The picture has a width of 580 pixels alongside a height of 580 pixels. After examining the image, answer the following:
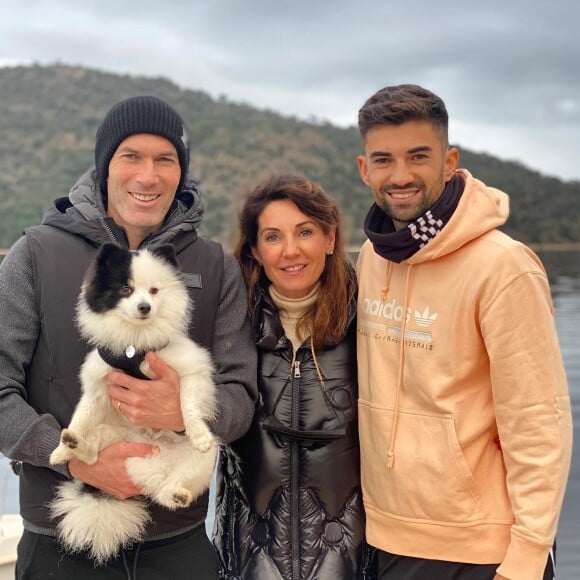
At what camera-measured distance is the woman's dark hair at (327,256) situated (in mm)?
2998

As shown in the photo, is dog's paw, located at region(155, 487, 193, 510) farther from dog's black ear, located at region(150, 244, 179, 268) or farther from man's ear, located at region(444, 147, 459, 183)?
man's ear, located at region(444, 147, 459, 183)

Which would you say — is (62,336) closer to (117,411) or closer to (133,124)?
Answer: (117,411)

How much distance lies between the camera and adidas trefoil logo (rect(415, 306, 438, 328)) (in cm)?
273

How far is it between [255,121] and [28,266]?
55.2 meters

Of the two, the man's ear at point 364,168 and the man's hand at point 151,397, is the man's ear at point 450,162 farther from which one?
the man's hand at point 151,397

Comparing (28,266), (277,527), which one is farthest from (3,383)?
(277,527)

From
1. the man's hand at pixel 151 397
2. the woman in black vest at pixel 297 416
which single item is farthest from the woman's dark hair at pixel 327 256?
the man's hand at pixel 151 397

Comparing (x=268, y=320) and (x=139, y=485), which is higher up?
(x=268, y=320)

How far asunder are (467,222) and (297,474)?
4.12 ft

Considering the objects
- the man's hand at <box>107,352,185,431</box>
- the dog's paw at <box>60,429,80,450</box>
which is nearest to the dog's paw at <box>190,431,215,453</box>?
the man's hand at <box>107,352,185,431</box>

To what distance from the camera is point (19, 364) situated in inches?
104

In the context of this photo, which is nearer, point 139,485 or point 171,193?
point 139,485

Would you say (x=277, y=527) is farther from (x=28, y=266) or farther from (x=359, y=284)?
(x=28, y=266)

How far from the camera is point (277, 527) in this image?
291 cm
